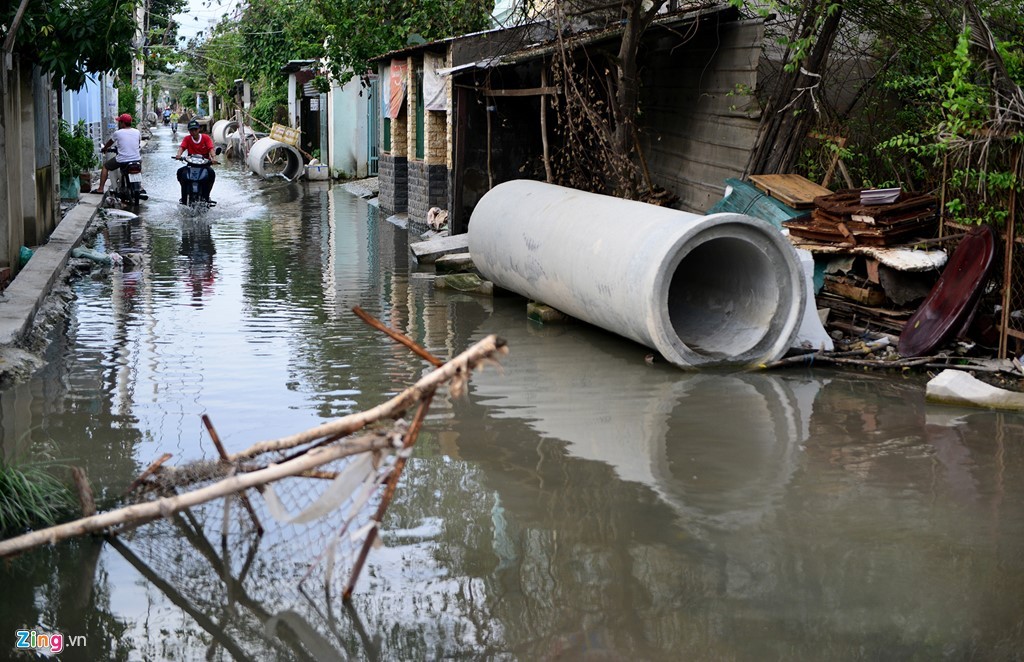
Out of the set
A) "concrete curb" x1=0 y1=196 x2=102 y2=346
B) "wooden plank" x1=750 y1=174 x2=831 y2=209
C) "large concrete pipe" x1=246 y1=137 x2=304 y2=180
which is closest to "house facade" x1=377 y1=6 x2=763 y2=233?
"wooden plank" x1=750 y1=174 x2=831 y2=209

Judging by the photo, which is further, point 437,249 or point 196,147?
point 196,147

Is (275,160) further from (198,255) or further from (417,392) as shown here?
(417,392)

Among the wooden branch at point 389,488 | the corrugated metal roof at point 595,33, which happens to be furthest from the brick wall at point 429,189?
the wooden branch at point 389,488

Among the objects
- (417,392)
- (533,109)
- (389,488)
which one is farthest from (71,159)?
(417,392)

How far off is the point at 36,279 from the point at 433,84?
27.3 ft

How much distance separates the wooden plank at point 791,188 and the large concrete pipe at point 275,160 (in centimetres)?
1974

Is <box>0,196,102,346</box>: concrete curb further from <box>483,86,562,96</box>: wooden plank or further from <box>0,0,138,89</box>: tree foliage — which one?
<box>483,86,562,96</box>: wooden plank

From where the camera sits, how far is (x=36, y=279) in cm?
1107

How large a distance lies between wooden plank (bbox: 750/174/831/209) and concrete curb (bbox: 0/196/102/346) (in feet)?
22.4

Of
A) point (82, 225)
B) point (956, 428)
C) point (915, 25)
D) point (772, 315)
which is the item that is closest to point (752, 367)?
point (772, 315)

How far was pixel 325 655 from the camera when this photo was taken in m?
4.34

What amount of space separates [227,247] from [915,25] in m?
9.49

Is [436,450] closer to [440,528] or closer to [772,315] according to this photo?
[440,528]

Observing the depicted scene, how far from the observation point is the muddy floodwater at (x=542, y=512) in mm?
4527
